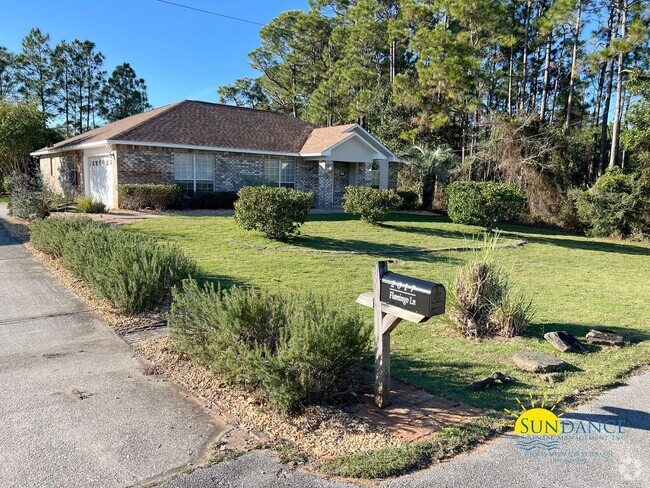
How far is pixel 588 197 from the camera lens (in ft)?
66.6

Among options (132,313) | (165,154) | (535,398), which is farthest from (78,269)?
(165,154)

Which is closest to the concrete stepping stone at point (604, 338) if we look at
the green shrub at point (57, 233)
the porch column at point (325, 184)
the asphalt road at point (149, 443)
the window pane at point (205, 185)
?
the asphalt road at point (149, 443)

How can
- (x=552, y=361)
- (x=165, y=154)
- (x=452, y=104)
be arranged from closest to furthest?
(x=552, y=361) < (x=165, y=154) < (x=452, y=104)

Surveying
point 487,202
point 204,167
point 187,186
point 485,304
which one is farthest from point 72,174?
point 485,304

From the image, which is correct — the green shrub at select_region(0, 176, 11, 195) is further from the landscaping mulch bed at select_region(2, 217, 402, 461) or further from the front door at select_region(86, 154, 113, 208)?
the landscaping mulch bed at select_region(2, 217, 402, 461)

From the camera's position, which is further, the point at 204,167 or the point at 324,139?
the point at 324,139

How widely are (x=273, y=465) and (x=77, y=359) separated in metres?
2.90

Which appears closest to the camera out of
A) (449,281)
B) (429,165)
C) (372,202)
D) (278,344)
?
(278,344)

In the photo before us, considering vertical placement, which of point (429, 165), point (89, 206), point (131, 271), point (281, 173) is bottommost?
point (131, 271)

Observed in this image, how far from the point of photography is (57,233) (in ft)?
30.4

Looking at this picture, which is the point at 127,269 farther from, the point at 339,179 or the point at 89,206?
the point at 339,179

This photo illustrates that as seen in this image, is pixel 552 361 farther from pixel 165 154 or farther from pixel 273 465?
pixel 165 154

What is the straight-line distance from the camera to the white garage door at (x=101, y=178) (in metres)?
19.2

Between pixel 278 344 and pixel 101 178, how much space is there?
19.0 m
